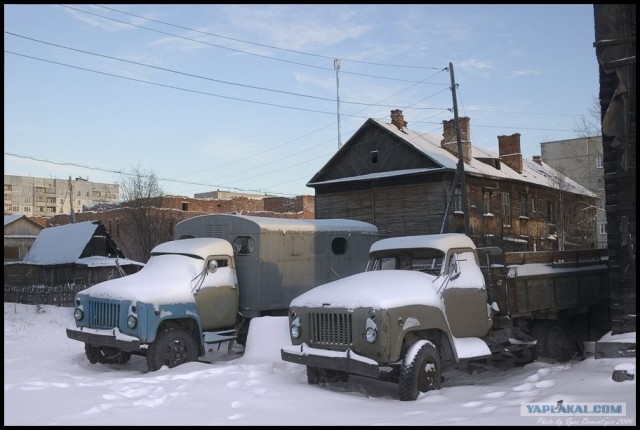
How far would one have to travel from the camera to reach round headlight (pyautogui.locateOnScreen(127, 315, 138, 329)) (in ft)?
34.4

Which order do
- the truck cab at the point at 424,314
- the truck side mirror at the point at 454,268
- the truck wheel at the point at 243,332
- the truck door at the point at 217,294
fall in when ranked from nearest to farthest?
the truck cab at the point at 424,314 < the truck side mirror at the point at 454,268 < the truck door at the point at 217,294 < the truck wheel at the point at 243,332

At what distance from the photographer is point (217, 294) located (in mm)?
12078

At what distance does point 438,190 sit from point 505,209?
671cm

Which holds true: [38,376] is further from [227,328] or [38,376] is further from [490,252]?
[490,252]

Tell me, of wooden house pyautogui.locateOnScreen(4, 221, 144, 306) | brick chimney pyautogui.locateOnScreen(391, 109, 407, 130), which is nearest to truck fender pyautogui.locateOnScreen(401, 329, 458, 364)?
wooden house pyautogui.locateOnScreen(4, 221, 144, 306)

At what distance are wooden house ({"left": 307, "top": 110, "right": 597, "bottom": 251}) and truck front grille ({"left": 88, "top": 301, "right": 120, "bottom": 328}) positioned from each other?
20.5m

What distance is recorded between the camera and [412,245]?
33.1 ft

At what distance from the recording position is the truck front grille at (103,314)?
1085 centimetres

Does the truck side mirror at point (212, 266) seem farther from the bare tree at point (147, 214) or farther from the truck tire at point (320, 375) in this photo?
the bare tree at point (147, 214)

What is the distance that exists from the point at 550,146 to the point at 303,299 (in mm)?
64863

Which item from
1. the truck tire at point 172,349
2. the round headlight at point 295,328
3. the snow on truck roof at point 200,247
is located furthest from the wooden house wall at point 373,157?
the round headlight at point 295,328

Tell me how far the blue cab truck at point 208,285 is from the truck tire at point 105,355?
0.02 metres

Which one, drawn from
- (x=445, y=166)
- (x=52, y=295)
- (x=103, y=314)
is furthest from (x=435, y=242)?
(x=445, y=166)

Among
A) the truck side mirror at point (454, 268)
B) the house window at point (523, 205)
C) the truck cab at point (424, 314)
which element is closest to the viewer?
the truck cab at point (424, 314)
